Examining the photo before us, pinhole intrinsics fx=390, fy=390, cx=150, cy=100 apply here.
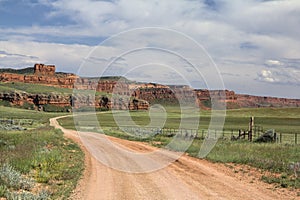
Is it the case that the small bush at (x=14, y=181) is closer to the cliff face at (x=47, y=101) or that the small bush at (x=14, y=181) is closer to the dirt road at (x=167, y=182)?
the dirt road at (x=167, y=182)

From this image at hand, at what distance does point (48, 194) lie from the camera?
38.6 ft

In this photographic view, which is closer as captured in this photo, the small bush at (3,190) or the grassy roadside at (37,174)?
the small bush at (3,190)

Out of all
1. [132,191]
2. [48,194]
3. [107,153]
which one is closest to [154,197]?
[132,191]

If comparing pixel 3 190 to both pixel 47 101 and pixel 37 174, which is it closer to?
pixel 37 174

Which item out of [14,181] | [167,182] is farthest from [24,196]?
[167,182]

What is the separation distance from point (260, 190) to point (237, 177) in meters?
2.98

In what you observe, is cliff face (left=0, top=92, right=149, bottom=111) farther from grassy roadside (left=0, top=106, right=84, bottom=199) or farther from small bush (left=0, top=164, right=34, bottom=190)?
small bush (left=0, top=164, right=34, bottom=190)

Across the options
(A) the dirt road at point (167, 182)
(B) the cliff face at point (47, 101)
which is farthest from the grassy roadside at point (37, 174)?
(B) the cliff face at point (47, 101)

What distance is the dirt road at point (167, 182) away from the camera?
1247 centimetres

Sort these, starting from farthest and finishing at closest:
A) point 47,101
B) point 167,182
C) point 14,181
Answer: point 47,101, point 167,182, point 14,181

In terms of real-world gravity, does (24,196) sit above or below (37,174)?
above

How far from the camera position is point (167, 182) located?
1480cm

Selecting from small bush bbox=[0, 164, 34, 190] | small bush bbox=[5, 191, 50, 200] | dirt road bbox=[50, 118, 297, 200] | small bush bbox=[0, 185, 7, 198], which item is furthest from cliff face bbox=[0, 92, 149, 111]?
small bush bbox=[5, 191, 50, 200]

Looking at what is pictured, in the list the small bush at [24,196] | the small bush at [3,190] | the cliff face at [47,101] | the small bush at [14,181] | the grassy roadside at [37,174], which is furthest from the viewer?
the cliff face at [47,101]
